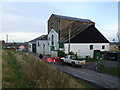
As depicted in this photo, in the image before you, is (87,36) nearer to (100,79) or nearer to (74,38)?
(74,38)

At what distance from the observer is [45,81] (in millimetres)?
7051

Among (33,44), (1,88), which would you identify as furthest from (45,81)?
(33,44)

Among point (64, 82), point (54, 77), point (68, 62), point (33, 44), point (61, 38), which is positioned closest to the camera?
point (64, 82)

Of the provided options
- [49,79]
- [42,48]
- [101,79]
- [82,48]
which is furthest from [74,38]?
[49,79]

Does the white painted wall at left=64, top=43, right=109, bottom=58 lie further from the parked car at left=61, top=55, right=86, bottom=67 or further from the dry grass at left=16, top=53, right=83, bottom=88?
the dry grass at left=16, top=53, right=83, bottom=88

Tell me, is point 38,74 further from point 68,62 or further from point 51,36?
point 51,36

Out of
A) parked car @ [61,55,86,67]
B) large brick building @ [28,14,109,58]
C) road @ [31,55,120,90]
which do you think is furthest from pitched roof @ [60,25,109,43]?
road @ [31,55,120,90]

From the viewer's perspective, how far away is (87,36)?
97.4ft

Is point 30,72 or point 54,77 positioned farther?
point 30,72

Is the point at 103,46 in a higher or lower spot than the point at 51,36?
lower

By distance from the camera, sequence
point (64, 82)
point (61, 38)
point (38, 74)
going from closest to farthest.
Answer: point (64, 82) < point (38, 74) < point (61, 38)

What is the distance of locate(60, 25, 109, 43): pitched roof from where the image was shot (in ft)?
92.8

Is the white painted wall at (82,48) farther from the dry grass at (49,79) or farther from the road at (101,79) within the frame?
the dry grass at (49,79)

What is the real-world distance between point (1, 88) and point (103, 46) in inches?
1154
